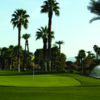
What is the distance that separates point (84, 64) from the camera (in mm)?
96188

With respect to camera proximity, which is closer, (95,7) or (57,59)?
(95,7)

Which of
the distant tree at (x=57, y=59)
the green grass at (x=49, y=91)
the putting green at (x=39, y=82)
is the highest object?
the distant tree at (x=57, y=59)

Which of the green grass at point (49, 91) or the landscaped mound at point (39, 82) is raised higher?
the landscaped mound at point (39, 82)

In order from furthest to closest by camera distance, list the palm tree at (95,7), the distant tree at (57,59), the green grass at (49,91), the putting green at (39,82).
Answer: the distant tree at (57,59) → the palm tree at (95,7) → the putting green at (39,82) → the green grass at (49,91)

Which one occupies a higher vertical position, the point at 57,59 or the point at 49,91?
the point at 57,59

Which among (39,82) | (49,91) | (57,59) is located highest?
(57,59)

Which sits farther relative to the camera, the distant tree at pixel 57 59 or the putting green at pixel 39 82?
the distant tree at pixel 57 59

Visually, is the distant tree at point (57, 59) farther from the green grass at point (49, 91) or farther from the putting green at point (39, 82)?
the green grass at point (49, 91)

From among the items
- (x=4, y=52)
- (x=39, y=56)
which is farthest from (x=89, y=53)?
(x=4, y=52)

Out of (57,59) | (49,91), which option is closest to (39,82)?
(49,91)

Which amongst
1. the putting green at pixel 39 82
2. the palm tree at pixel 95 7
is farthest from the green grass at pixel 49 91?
the palm tree at pixel 95 7

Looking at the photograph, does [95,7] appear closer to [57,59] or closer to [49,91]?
[49,91]

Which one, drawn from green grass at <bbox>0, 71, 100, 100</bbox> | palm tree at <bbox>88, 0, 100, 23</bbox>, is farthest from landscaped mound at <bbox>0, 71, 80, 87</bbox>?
palm tree at <bbox>88, 0, 100, 23</bbox>

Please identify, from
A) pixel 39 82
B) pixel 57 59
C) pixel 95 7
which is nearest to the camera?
pixel 39 82
